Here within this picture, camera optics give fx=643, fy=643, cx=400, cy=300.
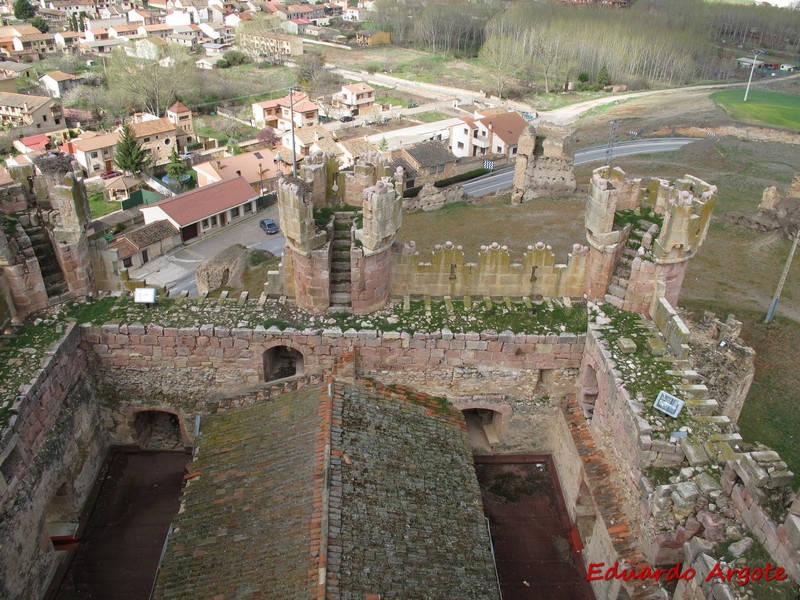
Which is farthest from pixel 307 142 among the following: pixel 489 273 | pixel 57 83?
pixel 489 273

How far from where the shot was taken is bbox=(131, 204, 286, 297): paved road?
149 feet

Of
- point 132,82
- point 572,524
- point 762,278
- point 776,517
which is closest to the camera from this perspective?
point 776,517

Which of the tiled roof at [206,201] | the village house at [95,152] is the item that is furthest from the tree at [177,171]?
the tiled roof at [206,201]

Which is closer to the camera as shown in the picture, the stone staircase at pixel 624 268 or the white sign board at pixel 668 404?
the white sign board at pixel 668 404

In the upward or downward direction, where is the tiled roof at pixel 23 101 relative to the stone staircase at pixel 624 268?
downward

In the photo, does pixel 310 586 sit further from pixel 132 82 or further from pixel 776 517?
pixel 132 82

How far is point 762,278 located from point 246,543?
28277mm

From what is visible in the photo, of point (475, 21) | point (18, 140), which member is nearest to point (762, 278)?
point (18, 140)

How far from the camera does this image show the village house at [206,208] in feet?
168

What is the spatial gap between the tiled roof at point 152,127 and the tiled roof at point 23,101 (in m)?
17.7

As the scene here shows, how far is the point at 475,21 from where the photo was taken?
429 ft

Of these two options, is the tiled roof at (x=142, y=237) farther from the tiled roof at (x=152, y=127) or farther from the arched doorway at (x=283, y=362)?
the arched doorway at (x=283, y=362)

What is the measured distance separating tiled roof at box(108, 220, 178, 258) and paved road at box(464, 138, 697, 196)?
968 inches

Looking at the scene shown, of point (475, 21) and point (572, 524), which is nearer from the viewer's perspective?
point (572, 524)
